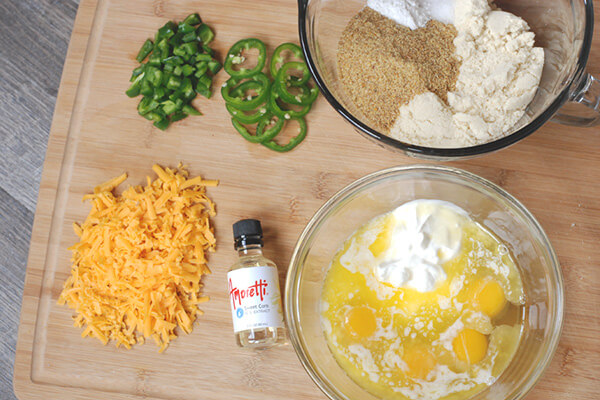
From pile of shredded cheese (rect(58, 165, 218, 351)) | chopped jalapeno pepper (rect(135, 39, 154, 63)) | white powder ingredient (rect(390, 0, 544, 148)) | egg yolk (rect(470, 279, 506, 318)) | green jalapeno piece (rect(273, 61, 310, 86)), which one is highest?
white powder ingredient (rect(390, 0, 544, 148))

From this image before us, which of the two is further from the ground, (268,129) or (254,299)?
(268,129)

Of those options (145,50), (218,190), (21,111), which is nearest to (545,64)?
(218,190)

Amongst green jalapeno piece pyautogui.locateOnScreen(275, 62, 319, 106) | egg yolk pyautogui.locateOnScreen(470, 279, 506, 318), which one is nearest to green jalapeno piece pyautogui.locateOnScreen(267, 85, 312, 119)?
green jalapeno piece pyautogui.locateOnScreen(275, 62, 319, 106)

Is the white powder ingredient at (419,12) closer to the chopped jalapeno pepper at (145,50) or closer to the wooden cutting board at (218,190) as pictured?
the wooden cutting board at (218,190)

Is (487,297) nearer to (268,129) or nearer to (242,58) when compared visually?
(268,129)

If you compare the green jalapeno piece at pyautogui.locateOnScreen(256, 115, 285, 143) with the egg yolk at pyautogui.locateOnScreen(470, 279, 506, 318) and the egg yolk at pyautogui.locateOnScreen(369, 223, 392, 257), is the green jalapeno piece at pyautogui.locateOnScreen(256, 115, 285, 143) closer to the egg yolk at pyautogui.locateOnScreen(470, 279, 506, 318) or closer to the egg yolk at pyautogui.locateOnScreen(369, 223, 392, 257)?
the egg yolk at pyautogui.locateOnScreen(369, 223, 392, 257)

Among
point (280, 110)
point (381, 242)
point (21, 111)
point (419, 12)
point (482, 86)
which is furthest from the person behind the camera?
point (21, 111)

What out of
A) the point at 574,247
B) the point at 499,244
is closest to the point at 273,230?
the point at 499,244
